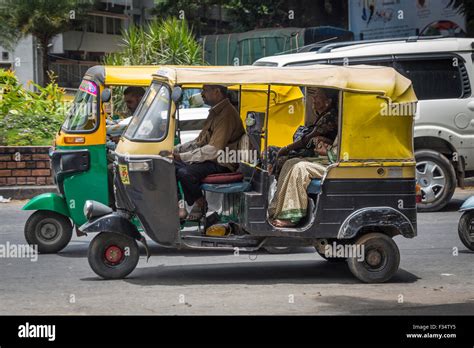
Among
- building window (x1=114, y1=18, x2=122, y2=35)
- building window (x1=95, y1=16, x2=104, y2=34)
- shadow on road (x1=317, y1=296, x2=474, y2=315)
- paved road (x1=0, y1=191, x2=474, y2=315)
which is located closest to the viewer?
shadow on road (x1=317, y1=296, x2=474, y2=315)

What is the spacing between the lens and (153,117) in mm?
8766

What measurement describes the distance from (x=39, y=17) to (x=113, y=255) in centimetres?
2002

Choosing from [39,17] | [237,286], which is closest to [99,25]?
A: [39,17]

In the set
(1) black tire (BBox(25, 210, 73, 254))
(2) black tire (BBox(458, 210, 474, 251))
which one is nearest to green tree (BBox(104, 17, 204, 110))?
(1) black tire (BBox(25, 210, 73, 254))

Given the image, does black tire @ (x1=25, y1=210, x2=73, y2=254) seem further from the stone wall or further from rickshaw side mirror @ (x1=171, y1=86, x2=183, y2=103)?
the stone wall

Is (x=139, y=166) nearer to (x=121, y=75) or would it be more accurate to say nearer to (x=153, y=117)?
(x=153, y=117)

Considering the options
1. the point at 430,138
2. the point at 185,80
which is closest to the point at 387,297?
the point at 185,80

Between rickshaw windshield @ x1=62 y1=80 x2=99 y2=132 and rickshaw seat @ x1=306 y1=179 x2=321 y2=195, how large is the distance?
2642mm

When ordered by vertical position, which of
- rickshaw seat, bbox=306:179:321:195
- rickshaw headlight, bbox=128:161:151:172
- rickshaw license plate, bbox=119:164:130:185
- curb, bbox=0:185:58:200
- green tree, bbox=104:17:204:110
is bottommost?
curb, bbox=0:185:58:200

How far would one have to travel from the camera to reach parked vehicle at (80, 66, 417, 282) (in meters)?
8.61

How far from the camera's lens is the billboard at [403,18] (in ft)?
68.9

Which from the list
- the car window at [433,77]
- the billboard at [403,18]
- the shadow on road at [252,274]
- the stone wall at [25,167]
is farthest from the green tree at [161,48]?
the shadow on road at [252,274]

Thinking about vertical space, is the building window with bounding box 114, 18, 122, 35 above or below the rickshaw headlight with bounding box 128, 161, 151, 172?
above
